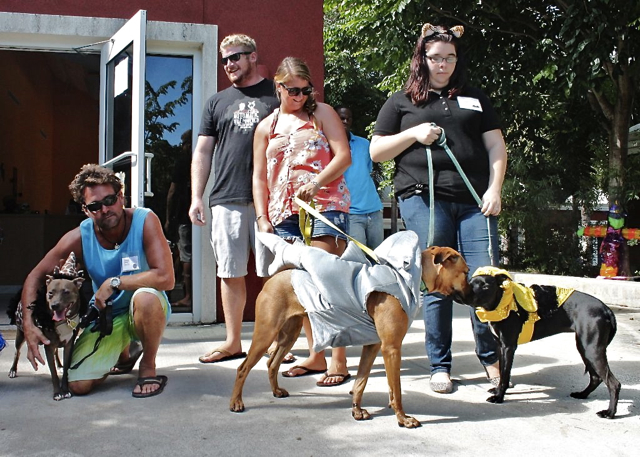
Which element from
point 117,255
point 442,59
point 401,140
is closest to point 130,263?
point 117,255

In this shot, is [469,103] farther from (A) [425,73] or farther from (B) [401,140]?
(B) [401,140]

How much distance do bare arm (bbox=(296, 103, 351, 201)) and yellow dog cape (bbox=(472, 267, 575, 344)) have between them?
→ 94cm

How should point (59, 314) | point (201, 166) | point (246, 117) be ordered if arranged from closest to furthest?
point (59, 314), point (246, 117), point (201, 166)

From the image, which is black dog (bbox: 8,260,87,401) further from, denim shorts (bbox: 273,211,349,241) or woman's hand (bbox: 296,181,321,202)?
woman's hand (bbox: 296,181,321,202)

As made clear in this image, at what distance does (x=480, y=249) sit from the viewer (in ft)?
12.1

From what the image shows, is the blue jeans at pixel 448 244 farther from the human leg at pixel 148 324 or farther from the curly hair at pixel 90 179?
the curly hair at pixel 90 179

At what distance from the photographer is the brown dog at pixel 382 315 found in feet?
9.94

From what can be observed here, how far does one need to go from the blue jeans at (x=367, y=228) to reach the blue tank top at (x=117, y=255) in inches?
62.7

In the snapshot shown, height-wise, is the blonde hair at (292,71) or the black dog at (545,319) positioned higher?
the blonde hair at (292,71)

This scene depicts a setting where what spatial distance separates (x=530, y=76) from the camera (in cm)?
1095

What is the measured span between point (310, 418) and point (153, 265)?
49.5 inches

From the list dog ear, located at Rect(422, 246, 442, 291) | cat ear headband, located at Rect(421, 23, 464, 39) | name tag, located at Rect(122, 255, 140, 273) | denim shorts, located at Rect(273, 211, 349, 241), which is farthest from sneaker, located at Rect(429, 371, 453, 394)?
cat ear headband, located at Rect(421, 23, 464, 39)

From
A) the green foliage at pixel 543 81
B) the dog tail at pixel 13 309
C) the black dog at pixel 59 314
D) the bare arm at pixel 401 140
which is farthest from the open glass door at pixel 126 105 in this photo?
the green foliage at pixel 543 81

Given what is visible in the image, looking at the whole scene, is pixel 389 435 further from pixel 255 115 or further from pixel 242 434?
pixel 255 115
